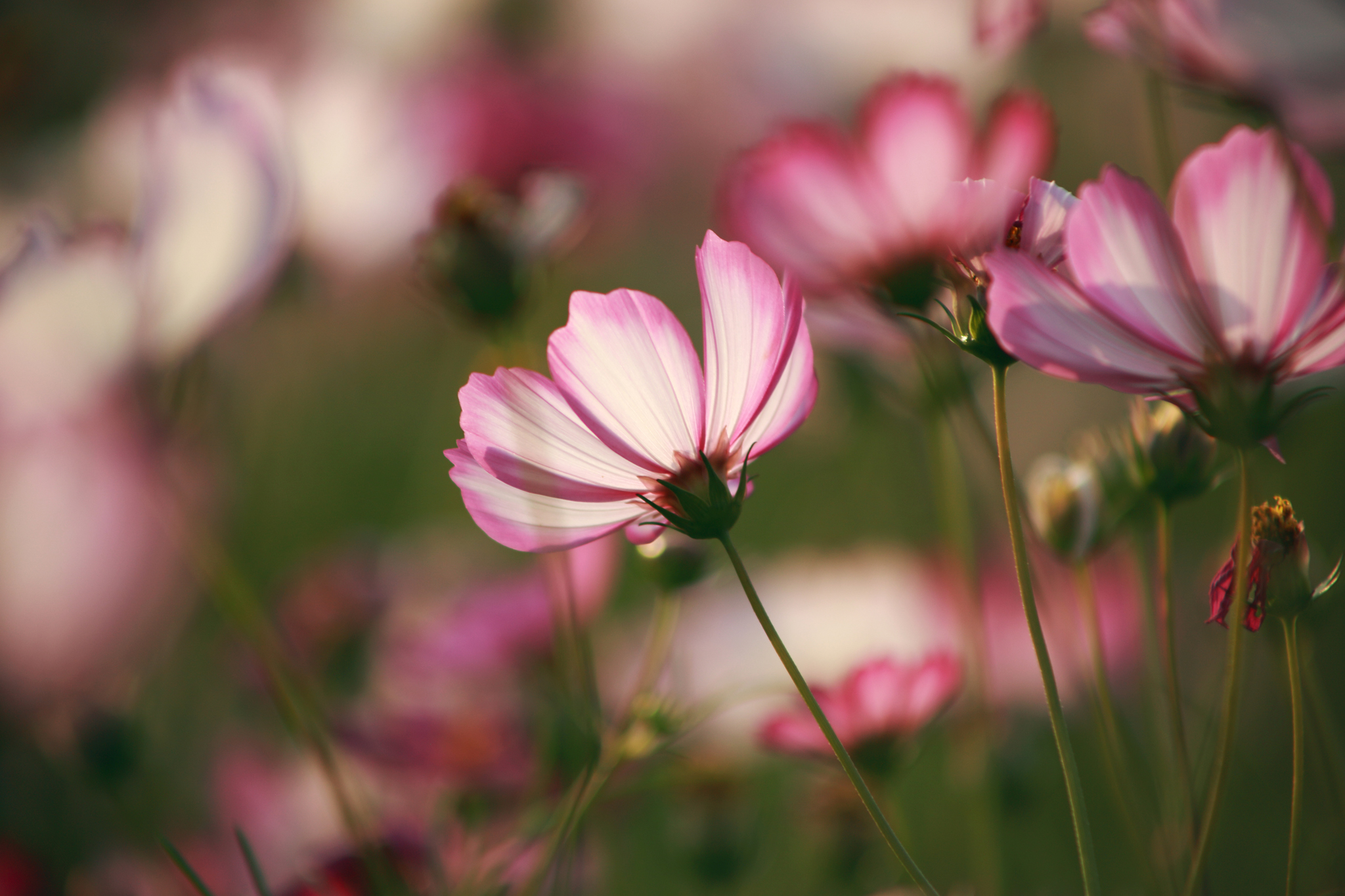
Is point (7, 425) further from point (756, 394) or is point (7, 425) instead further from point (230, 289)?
point (756, 394)

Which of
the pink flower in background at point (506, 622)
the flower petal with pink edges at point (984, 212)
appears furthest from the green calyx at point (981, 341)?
the pink flower in background at point (506, 622)

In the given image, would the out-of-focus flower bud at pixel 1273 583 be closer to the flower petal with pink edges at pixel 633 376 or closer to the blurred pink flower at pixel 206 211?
the flower petal with pink edges at pixel 633 376

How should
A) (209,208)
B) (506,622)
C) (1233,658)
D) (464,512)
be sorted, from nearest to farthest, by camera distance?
1. (1233,658)
2. (209,208)
3. (506,622)
4. (464,512)

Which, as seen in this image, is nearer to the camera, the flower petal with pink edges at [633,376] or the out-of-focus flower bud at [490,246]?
the flower petal with pink edges at [633,376]

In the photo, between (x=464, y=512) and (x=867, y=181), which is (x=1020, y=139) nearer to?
(x=867, y=181)

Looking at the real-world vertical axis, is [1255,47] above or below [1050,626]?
above

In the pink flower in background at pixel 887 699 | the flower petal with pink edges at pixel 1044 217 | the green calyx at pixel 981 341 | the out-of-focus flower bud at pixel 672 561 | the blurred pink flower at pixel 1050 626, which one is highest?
the flower petal with pink edges at pixel 1044 217

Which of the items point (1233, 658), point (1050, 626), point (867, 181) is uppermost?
point (867, 181)

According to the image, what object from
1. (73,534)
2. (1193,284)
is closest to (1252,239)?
(1193,284)

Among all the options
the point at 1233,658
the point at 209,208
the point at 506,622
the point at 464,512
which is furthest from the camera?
the point at 464,512
